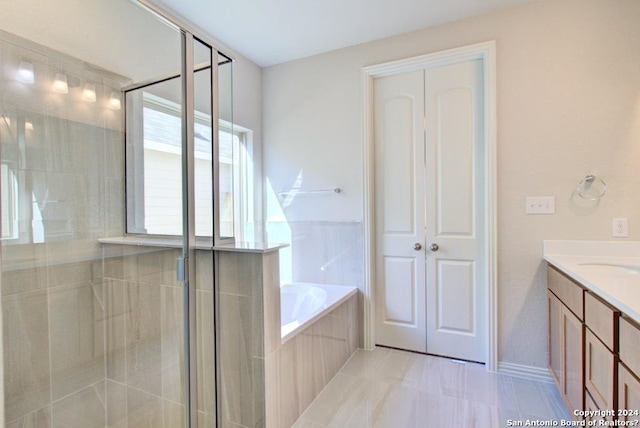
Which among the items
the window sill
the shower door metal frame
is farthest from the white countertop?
the shower door metal frame

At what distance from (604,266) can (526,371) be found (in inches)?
34.4

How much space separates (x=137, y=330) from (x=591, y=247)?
2.77m

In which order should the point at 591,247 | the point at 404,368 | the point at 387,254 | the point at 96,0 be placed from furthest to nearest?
the point at 387,254 < the point at 404,368 < the point at 591,247 < the point at 96,0

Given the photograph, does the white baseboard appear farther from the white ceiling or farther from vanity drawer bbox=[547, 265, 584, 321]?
the white ceiling

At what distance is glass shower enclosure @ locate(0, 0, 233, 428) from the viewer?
1433 mm

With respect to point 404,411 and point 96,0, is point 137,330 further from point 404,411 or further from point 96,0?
point 96,0

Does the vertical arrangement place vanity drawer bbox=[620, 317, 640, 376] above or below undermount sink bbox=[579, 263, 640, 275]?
below

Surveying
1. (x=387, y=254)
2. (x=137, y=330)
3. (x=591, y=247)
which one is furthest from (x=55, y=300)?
(x=591, y=247)

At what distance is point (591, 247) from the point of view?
197 centimetres

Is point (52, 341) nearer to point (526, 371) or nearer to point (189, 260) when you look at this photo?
point (189, 260)

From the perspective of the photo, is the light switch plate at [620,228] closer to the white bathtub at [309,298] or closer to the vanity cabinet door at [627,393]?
the vanity cabinet door at [627,393]

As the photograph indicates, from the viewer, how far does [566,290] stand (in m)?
1.64

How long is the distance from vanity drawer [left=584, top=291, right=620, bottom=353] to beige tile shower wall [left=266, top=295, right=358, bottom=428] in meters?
1.34

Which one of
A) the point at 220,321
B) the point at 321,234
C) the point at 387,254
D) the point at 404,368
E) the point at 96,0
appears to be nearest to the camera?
the point at 220,321
